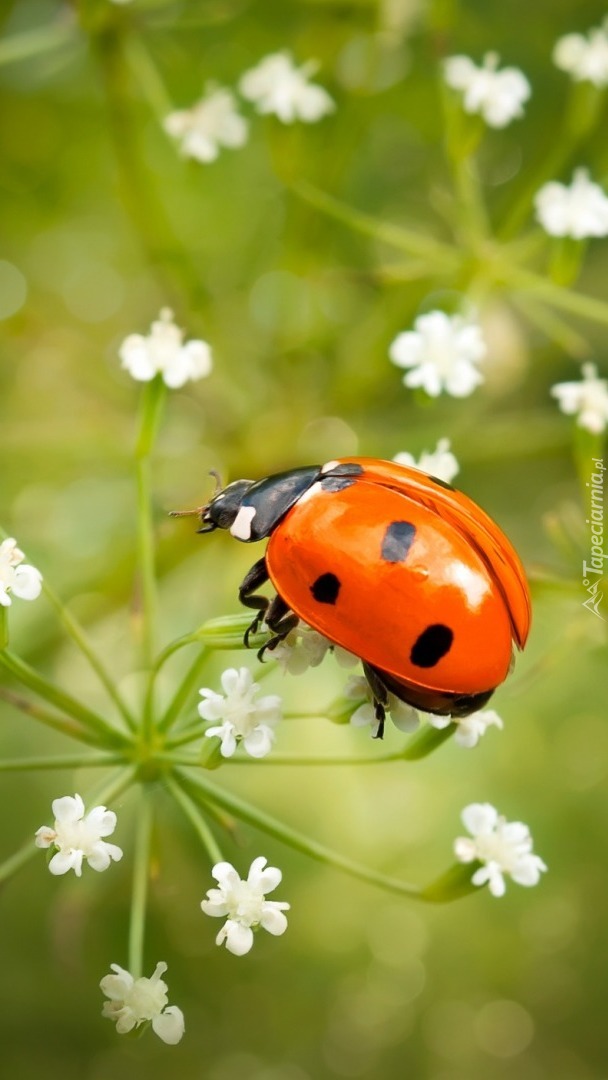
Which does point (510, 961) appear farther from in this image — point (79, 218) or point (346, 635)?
point (79, 218)

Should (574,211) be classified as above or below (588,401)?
above

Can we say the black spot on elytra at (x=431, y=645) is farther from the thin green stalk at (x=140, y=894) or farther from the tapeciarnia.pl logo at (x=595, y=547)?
the tapeciarnia.pl logo at (x=595, y=547)

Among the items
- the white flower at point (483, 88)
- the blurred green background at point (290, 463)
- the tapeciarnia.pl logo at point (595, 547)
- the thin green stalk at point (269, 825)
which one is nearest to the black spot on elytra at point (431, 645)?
the thin green stalk at point (269, 825)

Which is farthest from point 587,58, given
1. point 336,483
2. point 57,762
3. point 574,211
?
point 57,762

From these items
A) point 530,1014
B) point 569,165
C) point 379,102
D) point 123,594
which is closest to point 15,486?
point 123,594

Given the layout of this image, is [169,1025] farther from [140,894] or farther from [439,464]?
[439,464]

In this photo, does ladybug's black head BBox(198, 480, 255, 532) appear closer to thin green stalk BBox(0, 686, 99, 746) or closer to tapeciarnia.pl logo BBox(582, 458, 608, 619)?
thin green stalk BBox(0, 686, 99, 746)
